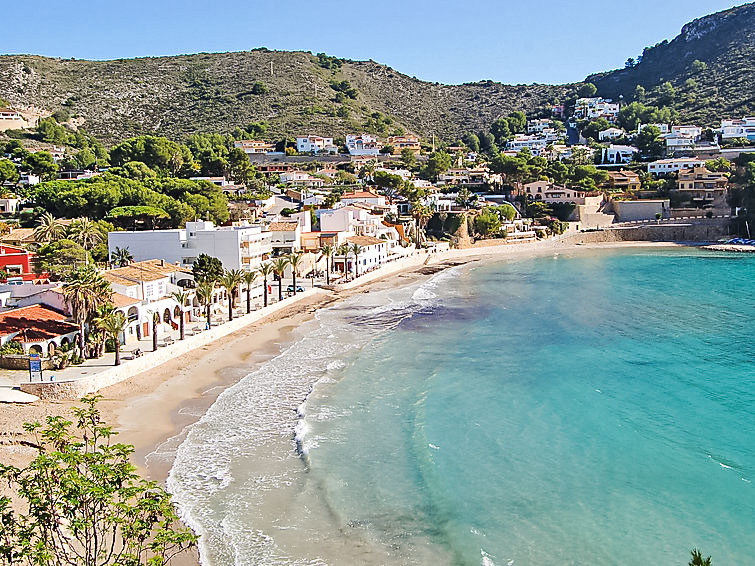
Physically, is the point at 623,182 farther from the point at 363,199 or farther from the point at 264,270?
the point at 264,270

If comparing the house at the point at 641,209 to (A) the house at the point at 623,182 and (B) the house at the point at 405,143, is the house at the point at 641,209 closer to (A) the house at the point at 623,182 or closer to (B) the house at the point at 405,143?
(A) the house at the point at 623,182

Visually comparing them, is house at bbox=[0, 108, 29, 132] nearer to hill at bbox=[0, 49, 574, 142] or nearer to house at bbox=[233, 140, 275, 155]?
hill at bbox=[0, 49, 574, 142]

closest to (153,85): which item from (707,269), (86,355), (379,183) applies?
(379,183)

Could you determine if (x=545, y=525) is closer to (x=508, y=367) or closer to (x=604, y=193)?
(x=508, y=367)

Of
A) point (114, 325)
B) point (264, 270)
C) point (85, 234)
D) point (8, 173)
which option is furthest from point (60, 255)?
point (8, 173)

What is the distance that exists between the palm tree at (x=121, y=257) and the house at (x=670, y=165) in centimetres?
8980

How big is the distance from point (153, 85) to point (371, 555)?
161 metres

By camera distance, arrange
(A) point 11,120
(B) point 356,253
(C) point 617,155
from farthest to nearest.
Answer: (C) point 617,155, (A) point 11,120, (B) point 356,253

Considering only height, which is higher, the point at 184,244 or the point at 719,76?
the point at 719,76

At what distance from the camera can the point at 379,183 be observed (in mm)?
95062

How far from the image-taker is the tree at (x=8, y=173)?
7344cm

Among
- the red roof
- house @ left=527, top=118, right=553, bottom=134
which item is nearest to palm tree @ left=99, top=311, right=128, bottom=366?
the red roof

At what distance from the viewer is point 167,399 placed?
24.4 meters

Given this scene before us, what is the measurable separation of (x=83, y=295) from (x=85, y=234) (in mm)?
21419
